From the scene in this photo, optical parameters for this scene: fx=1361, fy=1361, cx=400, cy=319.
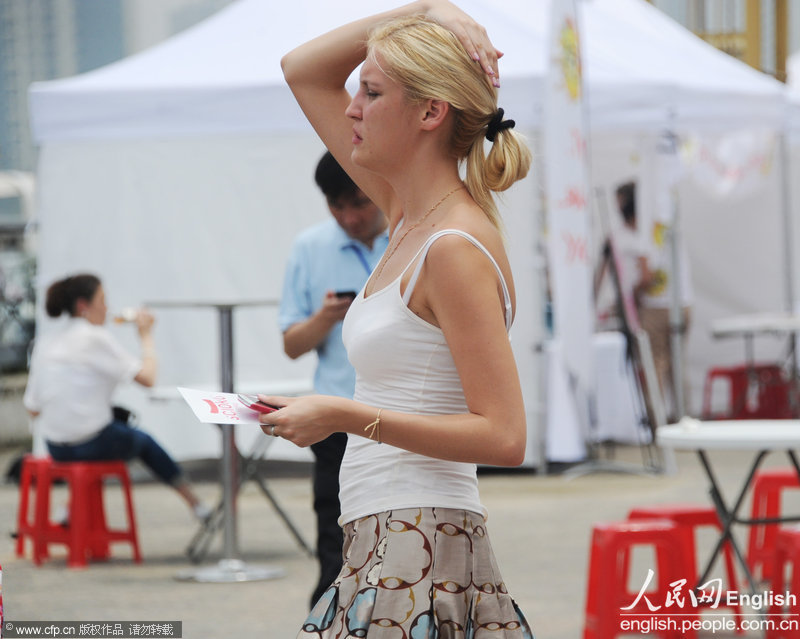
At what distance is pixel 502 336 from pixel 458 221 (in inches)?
7.7

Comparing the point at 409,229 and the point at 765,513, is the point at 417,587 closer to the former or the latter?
the point at 409,229

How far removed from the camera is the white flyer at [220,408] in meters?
1.83

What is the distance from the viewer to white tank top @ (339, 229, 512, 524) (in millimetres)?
1997

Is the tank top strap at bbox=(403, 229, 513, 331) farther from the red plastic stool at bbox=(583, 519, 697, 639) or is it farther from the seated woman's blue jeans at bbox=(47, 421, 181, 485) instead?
the seated woman's blue jeans at bbox=(47, 421, 181, 485)

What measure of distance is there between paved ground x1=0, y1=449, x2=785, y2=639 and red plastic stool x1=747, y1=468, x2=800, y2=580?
0.49 metres

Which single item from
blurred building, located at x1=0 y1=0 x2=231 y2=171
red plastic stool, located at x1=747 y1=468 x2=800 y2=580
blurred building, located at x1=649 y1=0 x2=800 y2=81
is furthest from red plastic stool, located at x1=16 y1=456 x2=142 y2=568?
blurred building, located at x1=649 y1=0 x2=800 y2=81

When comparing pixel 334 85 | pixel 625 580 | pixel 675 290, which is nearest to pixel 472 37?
pixel 334 85

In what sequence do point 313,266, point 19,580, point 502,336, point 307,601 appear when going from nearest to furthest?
point 502,336
point 313,266
point 307,601
point 19,580

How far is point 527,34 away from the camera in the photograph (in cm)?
900

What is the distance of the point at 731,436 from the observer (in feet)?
14.3

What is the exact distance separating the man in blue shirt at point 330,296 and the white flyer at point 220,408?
2.07 m

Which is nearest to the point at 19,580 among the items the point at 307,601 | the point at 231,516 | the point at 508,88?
the point at 231,516

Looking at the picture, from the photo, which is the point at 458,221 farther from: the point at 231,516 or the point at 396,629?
the point at 231,516

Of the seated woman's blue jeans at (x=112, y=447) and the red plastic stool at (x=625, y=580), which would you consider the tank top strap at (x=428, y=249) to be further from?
the seated woman's blue jeans at (x=112, y=447)
